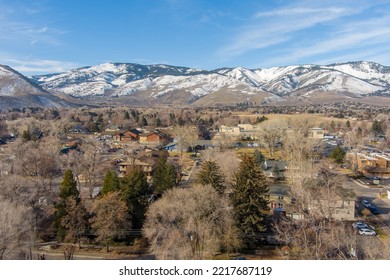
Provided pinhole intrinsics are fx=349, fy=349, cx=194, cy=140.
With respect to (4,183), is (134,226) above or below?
below

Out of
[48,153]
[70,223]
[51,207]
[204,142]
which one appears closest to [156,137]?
[204,142]

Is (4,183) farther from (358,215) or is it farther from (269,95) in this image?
(269,95)

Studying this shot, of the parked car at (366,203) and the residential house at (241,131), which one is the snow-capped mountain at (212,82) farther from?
the parked car at (366,203)

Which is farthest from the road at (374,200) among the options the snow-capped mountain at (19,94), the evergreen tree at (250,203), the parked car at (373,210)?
the snow-capped mountain at (19,94)

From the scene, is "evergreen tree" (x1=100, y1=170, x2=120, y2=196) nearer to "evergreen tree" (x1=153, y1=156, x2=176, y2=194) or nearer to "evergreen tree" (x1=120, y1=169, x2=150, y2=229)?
"evergreen tree" (x1=120, y1=169, x2=150, y2=229)

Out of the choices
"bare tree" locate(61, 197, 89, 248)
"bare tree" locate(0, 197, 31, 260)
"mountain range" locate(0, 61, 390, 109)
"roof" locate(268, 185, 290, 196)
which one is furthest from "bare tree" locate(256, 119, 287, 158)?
"mountain range" locate(0, 61, 390, 109)

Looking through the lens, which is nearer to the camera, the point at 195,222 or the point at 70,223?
the point at 195,222

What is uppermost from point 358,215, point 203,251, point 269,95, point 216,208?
point 269,95
